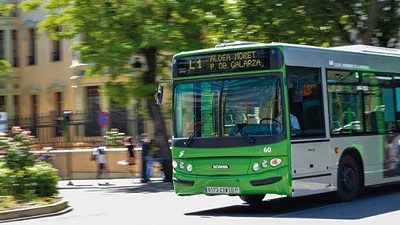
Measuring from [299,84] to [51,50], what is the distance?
34.1m

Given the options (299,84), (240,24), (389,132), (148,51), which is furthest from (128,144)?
(299,84)

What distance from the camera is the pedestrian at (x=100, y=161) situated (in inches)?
1361

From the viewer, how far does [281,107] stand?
1570 cm

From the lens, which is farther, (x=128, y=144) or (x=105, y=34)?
(x=128, y=144)

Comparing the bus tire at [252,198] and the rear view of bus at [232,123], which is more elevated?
the rear view of bus at [232,123]

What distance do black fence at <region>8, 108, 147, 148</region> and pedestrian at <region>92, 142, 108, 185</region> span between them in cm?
182

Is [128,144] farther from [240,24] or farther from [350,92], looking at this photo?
[350,92]

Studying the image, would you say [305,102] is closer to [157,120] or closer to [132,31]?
[132,31]

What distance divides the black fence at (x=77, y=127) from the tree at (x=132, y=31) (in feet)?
17.4

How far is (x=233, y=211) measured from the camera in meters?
17.3

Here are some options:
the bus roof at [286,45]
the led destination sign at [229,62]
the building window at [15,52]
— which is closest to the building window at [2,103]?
the building window at [15,52]

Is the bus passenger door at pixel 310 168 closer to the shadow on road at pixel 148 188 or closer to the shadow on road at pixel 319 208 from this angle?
the shadow on road at pixel 319 208

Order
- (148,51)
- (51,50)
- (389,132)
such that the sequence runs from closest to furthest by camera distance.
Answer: (389,132), (148,51), (51,50)

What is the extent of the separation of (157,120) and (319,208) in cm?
1539
